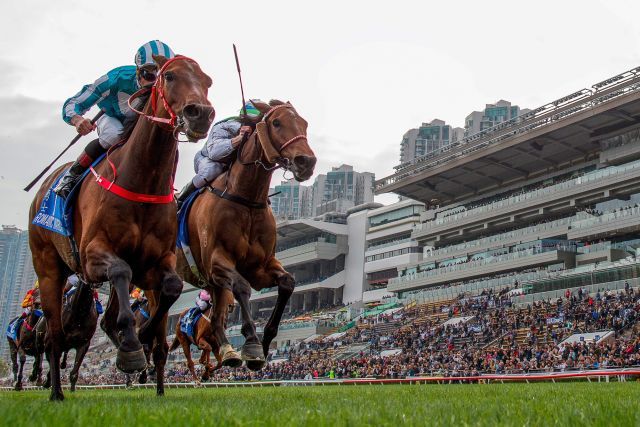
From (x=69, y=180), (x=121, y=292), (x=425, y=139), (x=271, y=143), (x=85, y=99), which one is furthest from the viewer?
(x=425, y=139)

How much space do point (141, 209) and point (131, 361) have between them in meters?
1.52

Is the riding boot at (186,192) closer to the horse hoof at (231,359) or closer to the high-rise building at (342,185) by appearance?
the horse hoof at (231,359)

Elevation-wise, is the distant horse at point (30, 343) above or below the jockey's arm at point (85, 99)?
below

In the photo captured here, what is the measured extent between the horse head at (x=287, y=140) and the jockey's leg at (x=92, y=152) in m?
1.72

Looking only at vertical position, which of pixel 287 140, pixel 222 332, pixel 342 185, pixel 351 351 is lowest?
pixel 222 332

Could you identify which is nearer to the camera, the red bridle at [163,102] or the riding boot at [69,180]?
the red bridle at [163,102]

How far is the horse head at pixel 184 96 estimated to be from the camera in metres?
6.13

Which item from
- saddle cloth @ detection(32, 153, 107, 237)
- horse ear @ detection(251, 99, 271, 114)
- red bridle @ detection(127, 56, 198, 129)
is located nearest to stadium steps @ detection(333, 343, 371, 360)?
horse ear @ detection(251, 99, 271, 114)

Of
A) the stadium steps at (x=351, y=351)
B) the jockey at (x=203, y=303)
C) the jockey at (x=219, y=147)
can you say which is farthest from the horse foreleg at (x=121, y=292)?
the stadium steps at (x=351, y=351)

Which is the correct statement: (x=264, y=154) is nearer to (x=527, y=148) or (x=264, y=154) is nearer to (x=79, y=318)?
(x=79, y=318)

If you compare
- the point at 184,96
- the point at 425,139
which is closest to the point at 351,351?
the point at 184,96

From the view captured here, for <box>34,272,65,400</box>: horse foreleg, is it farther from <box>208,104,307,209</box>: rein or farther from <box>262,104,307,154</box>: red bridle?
<box>262,104,307,154</box>: red bridle

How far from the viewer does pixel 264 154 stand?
27.8 feet

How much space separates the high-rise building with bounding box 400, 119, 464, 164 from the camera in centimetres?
12612
